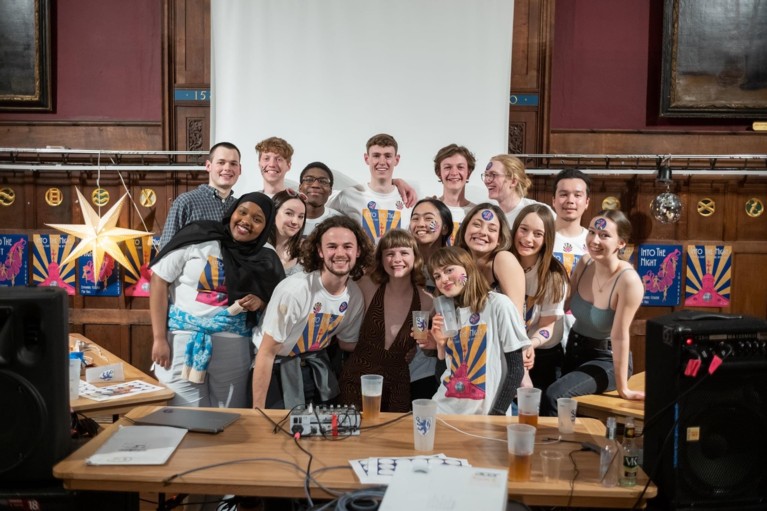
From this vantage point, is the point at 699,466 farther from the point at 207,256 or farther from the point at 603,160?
the point at 603,160

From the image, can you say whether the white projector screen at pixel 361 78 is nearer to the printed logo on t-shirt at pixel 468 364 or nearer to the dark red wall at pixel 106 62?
the dark red wall at pixel 106 62

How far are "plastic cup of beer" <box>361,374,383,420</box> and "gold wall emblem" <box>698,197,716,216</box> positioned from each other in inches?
150

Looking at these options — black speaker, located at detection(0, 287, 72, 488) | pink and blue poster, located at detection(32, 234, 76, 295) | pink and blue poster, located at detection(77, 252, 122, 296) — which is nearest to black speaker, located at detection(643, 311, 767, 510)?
black speaker, located at detection(0, 287, 72, 488)

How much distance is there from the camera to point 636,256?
213 inches

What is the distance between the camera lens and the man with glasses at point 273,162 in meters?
4.58

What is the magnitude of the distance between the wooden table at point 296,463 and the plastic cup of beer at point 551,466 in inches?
1.1

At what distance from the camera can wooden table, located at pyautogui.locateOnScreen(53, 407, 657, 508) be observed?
206 centimetres

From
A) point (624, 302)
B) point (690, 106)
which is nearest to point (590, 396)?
point (624, 302)

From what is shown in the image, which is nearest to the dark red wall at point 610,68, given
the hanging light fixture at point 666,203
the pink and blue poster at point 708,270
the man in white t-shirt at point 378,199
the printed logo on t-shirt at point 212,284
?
the hanging light fixture at point 666,203

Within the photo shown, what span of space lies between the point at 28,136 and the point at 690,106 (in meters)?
5.10

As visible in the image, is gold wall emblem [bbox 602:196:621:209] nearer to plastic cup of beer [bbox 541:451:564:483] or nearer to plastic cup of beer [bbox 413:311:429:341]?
plastic cup of beer [bbox 413:311:429:341]

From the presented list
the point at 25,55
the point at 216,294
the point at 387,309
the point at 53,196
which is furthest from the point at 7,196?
the point at 387,309

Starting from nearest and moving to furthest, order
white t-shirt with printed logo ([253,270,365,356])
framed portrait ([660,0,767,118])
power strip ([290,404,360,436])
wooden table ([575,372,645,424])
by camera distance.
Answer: power strip ([290,404,360,436])
wooden table ([575,372,645,424])
white t-shirt with printed logo ([253,270,365,356])
framed portrait ([660,0,767,118])

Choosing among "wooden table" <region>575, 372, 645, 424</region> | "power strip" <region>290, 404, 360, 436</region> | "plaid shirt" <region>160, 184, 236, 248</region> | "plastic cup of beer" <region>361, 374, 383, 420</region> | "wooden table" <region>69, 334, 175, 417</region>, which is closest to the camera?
"power strip" <region>290, 404, 360, 436</region>
